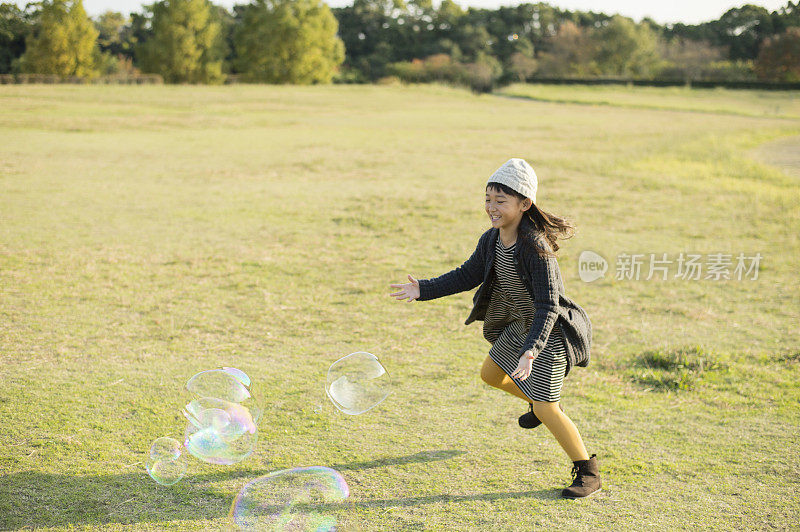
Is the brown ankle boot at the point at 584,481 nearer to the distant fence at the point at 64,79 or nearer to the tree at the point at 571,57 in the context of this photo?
the distant fence at the point at 64,79

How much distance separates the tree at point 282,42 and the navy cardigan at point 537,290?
5218cm

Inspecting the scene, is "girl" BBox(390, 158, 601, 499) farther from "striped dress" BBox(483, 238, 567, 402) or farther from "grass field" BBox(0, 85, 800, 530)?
"grass field" BBox(0, 85, 800, 530)

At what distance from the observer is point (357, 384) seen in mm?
3443

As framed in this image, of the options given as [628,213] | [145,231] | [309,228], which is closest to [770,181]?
[628,213]

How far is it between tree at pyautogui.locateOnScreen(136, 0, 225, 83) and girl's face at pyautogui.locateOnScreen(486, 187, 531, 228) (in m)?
47.9

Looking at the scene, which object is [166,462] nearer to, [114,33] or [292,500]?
[292,500]

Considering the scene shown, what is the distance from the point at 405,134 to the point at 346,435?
19429 mm

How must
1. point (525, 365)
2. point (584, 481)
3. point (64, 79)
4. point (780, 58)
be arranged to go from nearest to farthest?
point (525, 365), point (584, 481), point (64, 79), point (780, 58)

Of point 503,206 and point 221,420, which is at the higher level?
point 503,206

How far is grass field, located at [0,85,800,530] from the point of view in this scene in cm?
308

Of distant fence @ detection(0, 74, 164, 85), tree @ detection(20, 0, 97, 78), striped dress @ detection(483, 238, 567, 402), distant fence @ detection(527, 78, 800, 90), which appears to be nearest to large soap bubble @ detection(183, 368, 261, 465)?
striped dress @ detection(483, 238, 567, 402)

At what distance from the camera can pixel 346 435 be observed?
365 centimetres

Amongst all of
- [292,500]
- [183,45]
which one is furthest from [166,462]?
[183,45]

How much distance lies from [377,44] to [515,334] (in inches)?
3172
